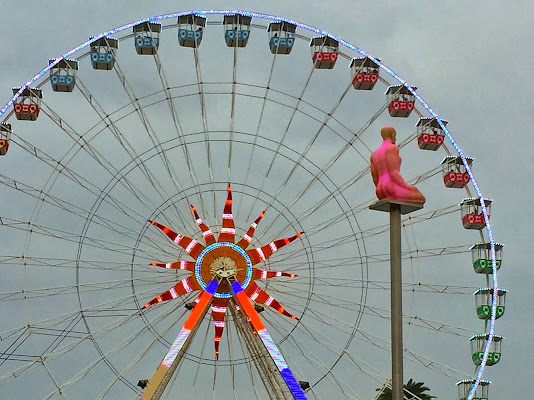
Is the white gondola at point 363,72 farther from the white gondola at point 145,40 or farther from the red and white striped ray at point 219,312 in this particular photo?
the red and white striped ray at point 219,312

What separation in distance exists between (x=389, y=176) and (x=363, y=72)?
17.1 m

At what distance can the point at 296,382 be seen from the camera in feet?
140

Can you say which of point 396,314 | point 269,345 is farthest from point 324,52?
point 396,314

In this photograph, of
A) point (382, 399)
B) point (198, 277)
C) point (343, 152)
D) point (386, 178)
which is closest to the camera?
point (386, 178)

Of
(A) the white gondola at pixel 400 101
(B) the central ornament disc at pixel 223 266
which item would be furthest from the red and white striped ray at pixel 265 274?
(A) the white gondola at pixel 400 101

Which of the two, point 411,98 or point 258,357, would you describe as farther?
point 411,98

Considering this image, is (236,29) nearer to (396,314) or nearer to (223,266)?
(223,266)

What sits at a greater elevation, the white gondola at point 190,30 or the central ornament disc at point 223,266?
the white gondola at point 190,30

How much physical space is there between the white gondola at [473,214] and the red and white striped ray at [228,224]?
9.22 m

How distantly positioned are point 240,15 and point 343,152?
6.52m

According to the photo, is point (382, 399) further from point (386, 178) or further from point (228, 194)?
point (386, 178)

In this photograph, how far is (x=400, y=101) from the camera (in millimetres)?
49812

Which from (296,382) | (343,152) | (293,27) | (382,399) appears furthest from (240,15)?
(382,399)

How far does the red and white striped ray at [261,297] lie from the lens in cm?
4488
